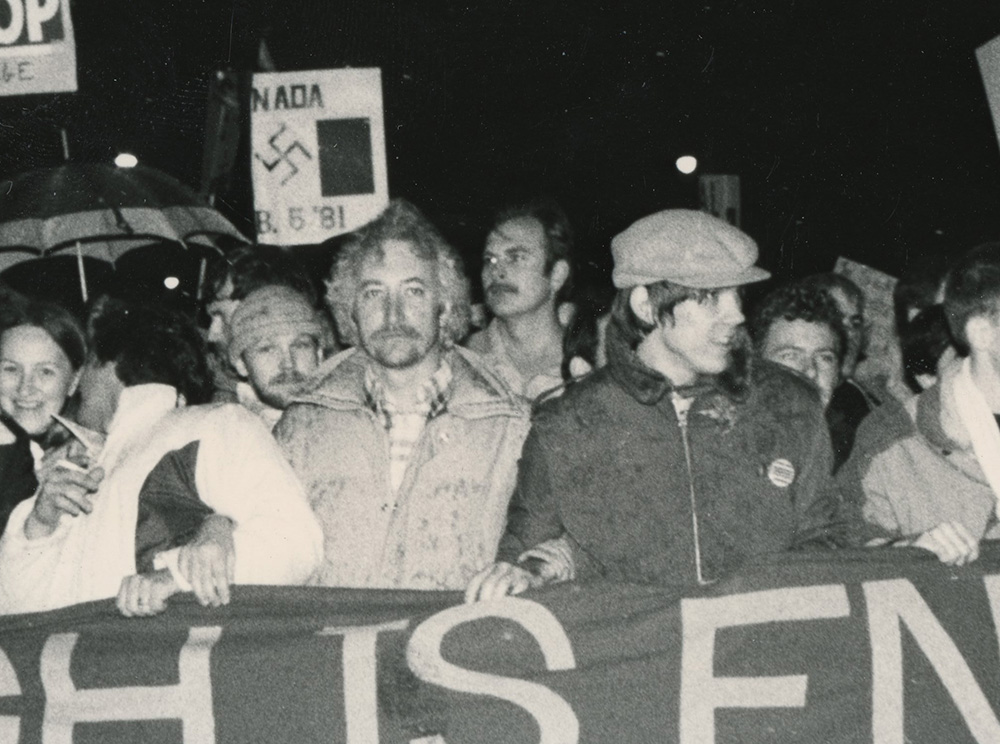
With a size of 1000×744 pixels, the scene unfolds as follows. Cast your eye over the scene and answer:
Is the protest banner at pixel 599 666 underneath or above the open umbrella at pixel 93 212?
underneath

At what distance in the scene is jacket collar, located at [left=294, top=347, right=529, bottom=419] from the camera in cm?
374

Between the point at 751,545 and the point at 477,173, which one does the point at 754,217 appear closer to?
the point at 477,173

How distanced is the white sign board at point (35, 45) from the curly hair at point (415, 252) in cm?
389

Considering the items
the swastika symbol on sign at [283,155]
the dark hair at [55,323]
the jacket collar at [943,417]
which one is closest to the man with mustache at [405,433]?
the dark hair at [55,323]

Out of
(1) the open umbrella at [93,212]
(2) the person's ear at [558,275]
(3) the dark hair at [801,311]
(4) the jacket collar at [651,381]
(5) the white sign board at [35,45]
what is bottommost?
(4) the jacket collar at [651,381]

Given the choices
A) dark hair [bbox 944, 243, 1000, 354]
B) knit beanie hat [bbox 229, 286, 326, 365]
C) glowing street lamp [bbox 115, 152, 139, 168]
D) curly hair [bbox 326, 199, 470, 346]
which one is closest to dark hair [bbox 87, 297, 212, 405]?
curly hair [bbox 326, 199, 470, 346]

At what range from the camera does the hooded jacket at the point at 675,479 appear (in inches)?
134

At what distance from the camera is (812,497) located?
3414mm

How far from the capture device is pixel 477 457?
3684 millimetres

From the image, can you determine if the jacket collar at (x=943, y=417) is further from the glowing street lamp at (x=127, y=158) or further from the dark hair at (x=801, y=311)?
the glowing street lamp at (x=127, y=158)

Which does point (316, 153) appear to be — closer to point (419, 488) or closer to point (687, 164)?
point (419, 488)

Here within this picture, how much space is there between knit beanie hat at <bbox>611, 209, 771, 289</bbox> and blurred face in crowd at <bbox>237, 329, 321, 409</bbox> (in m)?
1.25

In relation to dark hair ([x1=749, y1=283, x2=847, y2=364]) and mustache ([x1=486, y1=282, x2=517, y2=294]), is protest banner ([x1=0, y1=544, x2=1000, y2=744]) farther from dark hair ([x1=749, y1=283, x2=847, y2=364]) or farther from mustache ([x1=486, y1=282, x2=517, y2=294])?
mustache ([x1=486, y1=282, x2=517, y2=294])

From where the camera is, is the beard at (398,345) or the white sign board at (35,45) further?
the white sign board at (35,45)
